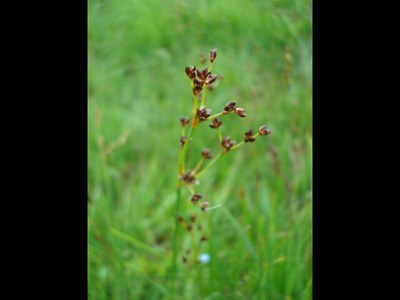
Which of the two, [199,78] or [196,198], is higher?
[199,78]

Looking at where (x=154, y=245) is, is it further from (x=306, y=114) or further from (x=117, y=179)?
(x=306, y=114)

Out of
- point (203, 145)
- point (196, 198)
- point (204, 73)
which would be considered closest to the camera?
point (204, 73)

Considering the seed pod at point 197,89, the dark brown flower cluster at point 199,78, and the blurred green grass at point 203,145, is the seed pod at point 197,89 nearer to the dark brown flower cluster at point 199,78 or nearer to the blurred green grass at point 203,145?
the dark brown flower cluster at point 199,78

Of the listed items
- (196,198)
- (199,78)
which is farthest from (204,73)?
(196,198)

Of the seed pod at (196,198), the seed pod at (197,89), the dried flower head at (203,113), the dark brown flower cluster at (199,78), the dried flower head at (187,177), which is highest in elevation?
the dark brown flower cluster at (199,78)

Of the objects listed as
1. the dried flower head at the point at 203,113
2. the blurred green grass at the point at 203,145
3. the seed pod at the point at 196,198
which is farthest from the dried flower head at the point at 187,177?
the blurred green grass at the point at 203,145

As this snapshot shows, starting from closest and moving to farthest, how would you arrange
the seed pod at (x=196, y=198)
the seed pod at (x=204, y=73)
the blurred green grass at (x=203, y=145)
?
the seed pod at (x=204, y=73) → the seed pod at (x=196, y=198) → the blurred green grass at (x=203, y=145)

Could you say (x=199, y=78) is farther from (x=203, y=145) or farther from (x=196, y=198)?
(x=203, y=145)
